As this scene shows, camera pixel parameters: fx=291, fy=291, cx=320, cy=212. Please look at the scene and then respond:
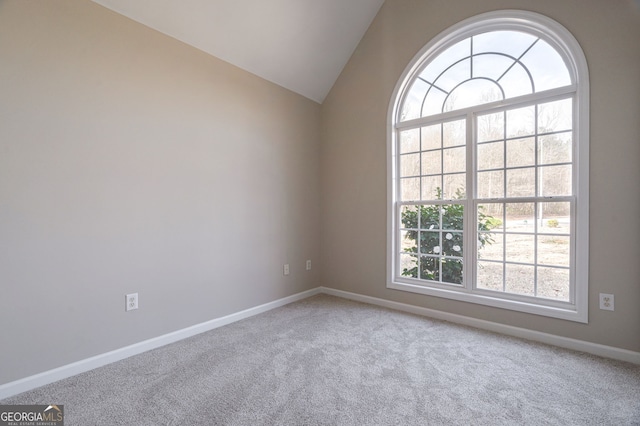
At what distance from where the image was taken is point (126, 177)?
2166 mm

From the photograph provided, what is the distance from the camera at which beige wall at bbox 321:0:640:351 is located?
206cm

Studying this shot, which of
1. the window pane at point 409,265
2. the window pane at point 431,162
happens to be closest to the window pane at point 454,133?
the window pane at point 431,162

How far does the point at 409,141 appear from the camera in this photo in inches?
126

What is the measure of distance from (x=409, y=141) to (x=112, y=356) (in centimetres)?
327

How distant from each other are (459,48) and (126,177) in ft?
10.5

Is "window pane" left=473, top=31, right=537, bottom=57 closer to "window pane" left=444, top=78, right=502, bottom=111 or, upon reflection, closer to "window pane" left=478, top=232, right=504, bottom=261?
"window pane" left=444, top=78, right=502, bottom=111

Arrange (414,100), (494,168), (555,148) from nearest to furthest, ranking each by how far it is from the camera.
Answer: (555,148)
(494,168)
(414,100)

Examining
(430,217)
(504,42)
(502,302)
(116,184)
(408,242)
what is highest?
(504,42)

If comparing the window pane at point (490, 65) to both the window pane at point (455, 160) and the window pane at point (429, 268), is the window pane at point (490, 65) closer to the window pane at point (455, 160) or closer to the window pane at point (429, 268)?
the window pane at point (455, 160)

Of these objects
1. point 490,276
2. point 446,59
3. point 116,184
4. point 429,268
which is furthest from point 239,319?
point 446,59

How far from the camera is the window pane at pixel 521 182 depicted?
2.51m

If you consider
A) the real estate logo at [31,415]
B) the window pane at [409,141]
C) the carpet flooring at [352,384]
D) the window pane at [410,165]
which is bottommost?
the real estate logo at [31,415]

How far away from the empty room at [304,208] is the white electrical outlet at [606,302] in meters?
0.06

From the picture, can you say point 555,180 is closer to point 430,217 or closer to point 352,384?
point 430,217
